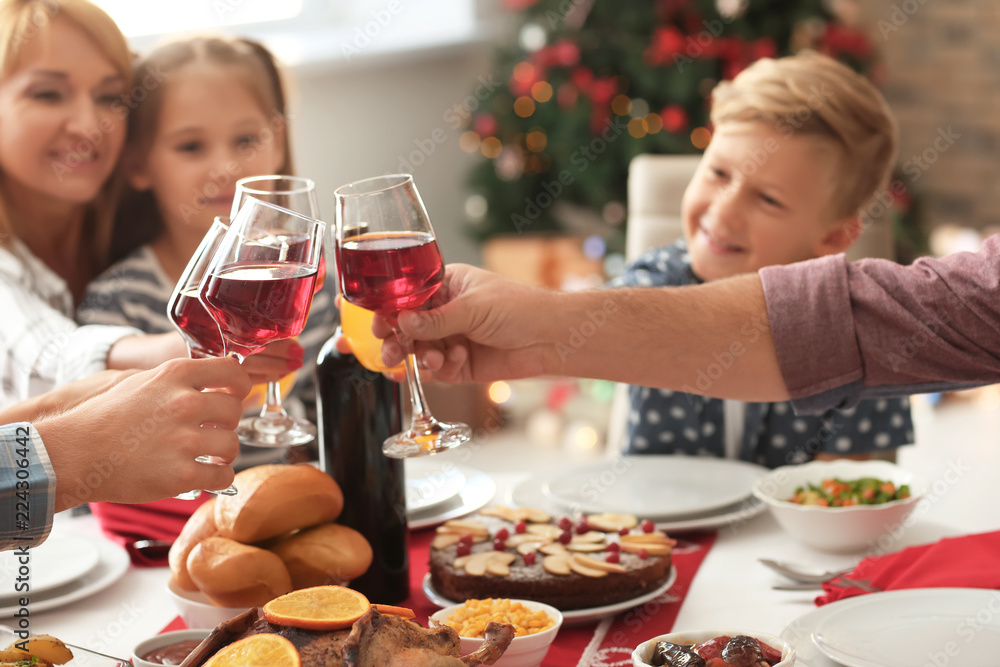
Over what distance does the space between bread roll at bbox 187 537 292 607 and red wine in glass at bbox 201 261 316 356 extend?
0.21 m

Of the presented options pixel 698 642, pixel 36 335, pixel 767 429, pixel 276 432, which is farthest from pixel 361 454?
pixel 767 429

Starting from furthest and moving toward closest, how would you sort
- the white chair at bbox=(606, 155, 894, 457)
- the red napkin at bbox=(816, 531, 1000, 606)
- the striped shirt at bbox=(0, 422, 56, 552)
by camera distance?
the white chair at bbox=(606, 155, 894, 457), the red napkin at bbox=(816, 531, 1000, 606), the striped shirt at bbox=(0, 422, 56, 552)

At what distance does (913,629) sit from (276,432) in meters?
0.67

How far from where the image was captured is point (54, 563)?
3.92 feet

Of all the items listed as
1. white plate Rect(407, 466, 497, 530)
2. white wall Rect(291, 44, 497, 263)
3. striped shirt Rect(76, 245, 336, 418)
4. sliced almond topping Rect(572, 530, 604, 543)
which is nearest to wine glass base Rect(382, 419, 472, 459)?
sliced almond topping Rect(572, 530, 604, 543)

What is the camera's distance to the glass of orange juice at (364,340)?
1.06 m

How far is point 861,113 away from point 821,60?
14cm

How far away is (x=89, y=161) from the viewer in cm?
184

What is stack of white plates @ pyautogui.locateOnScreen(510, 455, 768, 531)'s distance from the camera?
129 cm

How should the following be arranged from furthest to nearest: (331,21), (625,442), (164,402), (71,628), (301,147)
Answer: (331,21) → (301,147) → (625,442) → (71,628) → (164,402)

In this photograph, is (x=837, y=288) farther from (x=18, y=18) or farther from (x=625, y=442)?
(x=18, y=18)

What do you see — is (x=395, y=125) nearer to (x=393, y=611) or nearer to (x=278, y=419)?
(x=278, y=419)

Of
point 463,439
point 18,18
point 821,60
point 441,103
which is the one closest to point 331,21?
point 441,103

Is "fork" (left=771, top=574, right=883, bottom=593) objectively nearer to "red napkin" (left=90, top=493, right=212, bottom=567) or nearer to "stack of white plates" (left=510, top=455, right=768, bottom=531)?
"stack of white plates" (left=510, top=455, right=768, bottom=531)
